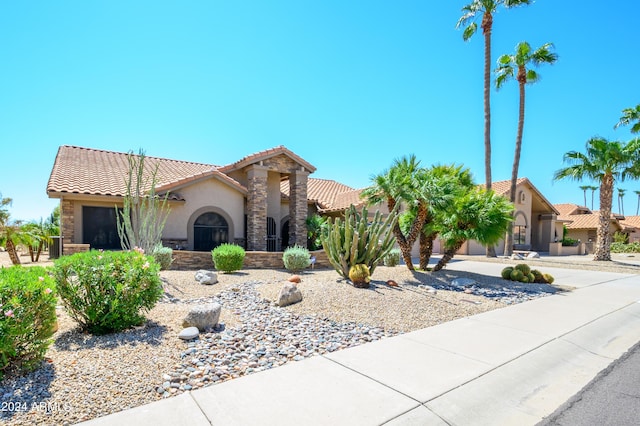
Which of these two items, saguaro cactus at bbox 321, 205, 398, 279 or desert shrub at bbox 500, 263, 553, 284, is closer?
saguaro cactus at bbox 321, 205, 398, 279

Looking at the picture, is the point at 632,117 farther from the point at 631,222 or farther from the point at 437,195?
the point at 631,222

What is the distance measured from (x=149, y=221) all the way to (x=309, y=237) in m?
10.6

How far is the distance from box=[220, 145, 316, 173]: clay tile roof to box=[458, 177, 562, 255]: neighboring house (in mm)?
17364

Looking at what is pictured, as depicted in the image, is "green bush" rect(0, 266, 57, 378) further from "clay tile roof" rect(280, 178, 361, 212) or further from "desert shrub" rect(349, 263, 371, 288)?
"clay tile roof" rect(280, 178, 361, 212)

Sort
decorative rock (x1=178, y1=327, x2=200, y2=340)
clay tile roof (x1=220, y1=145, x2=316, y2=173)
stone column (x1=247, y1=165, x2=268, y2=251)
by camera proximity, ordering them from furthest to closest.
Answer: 1. clay tile roof (x1=220, y1=145, x2=316, y2=173)
2. stone column (x1=247, y1=165, x2=268, y2=251)
3. decorative rock (x1=178, y1=327, x2=200, y2=340)

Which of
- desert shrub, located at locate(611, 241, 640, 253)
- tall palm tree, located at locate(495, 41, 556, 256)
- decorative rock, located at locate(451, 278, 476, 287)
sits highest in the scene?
tall palm tree, located at locate(495, 41, 556, 256)

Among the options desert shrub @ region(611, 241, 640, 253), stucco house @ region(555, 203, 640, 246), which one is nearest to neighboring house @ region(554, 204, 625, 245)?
stucco house @ region(555, 203, 640, 246)

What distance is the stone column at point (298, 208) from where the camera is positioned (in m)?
19.2

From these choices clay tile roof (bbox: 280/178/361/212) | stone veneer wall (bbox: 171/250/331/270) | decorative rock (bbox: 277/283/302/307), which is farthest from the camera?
clay tile roof (bbox: 280/178/361/212)

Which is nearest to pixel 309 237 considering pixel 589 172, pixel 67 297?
pixel 67 297

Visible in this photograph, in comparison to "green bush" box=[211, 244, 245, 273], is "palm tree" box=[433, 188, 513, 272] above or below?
above

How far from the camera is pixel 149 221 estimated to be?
37.8 ft

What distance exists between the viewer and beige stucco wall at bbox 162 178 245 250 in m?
16.3

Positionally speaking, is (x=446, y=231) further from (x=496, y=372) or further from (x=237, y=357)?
(x=237, y=357)
